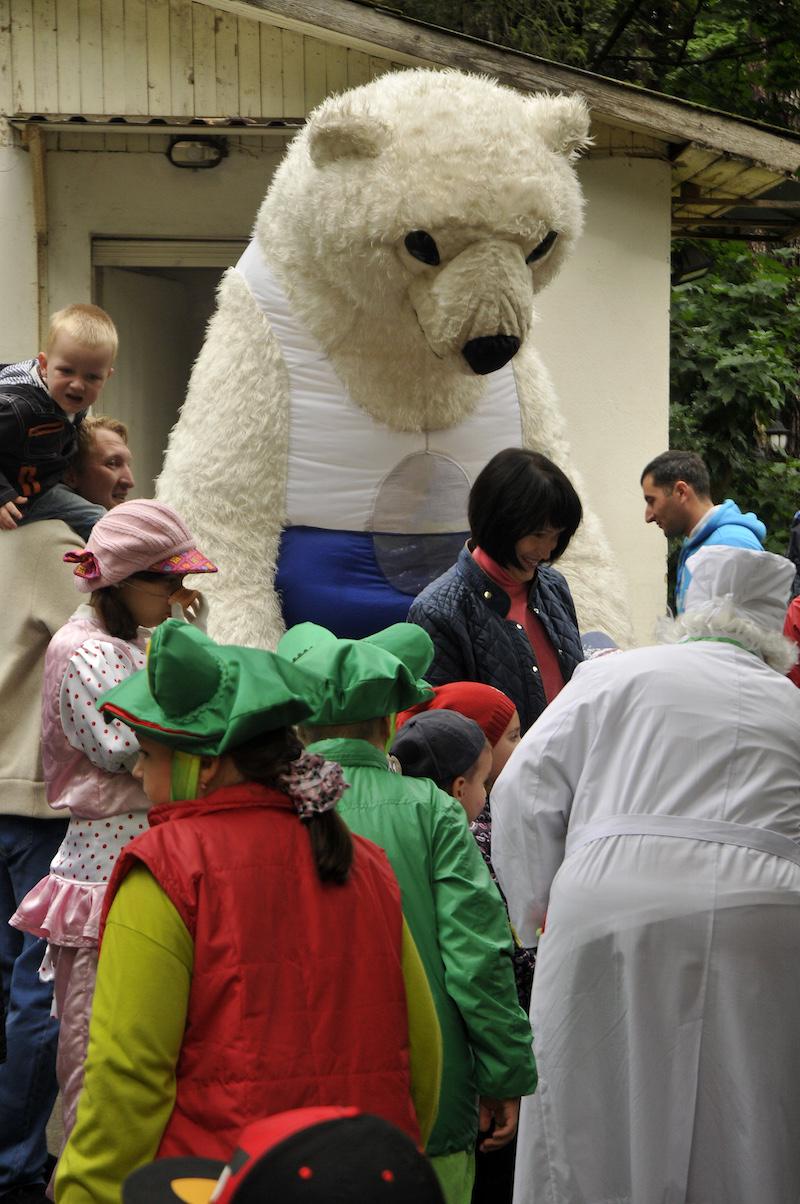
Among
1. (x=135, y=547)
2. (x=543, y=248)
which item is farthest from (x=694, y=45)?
(x=135, y=547)

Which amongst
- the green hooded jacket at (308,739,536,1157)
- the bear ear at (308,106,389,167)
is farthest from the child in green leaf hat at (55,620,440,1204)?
the bear ear at (308,106,389,167)

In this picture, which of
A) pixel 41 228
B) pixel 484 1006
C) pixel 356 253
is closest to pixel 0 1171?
pixel 484 1006

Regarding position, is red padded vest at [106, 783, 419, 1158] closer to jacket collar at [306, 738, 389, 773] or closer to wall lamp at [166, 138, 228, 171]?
jacket collar at [306, 738, 389, 773]

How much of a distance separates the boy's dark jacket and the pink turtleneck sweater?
3.80 ft

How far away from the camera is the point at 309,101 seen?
707cm

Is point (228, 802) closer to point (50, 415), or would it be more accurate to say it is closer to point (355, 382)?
point (50, 415)

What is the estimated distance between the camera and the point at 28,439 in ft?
14.0

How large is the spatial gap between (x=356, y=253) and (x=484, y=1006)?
287 cm

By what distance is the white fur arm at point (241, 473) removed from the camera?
17.4 ft

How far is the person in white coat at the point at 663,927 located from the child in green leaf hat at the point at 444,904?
1.05 ft

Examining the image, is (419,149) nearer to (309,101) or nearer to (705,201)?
(309,101)

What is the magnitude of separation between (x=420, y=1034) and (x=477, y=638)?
1904 millimetres

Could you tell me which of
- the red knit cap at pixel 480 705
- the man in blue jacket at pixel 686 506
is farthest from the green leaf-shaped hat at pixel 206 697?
the man in blue jacket at pixel 686 506

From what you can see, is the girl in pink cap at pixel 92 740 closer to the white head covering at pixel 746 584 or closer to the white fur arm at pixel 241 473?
→ the white head covering at pixel 746 584
